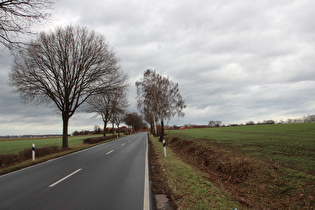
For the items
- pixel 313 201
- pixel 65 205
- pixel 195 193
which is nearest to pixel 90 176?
pixel 65 205

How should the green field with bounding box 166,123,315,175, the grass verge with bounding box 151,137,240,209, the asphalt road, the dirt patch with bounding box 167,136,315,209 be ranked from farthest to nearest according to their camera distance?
1. the green field with bounding box 166,123,315,175
2. the dirt patch with bounding box 167,136,315,209
3. the grass verge with bounding box 151,137,240,209
4. the asphalt road

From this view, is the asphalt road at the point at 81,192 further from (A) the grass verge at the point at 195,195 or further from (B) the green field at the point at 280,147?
(B) the green field at the point at 280,147

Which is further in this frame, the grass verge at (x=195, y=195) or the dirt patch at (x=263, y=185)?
the dirt patch at (x=263, y=185)

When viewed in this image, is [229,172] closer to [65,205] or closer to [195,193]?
[195,193]

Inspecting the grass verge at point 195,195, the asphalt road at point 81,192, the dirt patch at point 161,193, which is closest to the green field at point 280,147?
the grass verge at point 195,195

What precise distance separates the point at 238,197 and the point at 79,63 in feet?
62.5

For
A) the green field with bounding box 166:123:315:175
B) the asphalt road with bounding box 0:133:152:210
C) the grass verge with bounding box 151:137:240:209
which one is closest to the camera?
the asphalt road with bounding box 0:133:152:210

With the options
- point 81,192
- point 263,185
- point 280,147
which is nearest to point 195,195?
point 263,185

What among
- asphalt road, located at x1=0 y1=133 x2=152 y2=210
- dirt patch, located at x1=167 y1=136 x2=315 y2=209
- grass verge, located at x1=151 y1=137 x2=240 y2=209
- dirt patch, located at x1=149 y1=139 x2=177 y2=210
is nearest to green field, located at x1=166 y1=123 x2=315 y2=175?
dirt patch, located at x1=167 y1=136 x2=315 y2=209

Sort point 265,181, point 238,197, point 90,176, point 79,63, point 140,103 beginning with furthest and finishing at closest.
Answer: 1. point 140,103
2. point 79,63
3. point 90,176
4. point 265,181
5. point 238,197

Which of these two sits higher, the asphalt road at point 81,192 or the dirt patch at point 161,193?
the asphalt road at point 81,192

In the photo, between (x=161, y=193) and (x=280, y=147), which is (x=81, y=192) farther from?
(x=280, y=147)

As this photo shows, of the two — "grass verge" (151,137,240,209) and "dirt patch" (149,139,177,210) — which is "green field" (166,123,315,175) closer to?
"grass verge" (151,137,240,209)

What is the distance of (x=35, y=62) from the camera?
17922 millimetres
